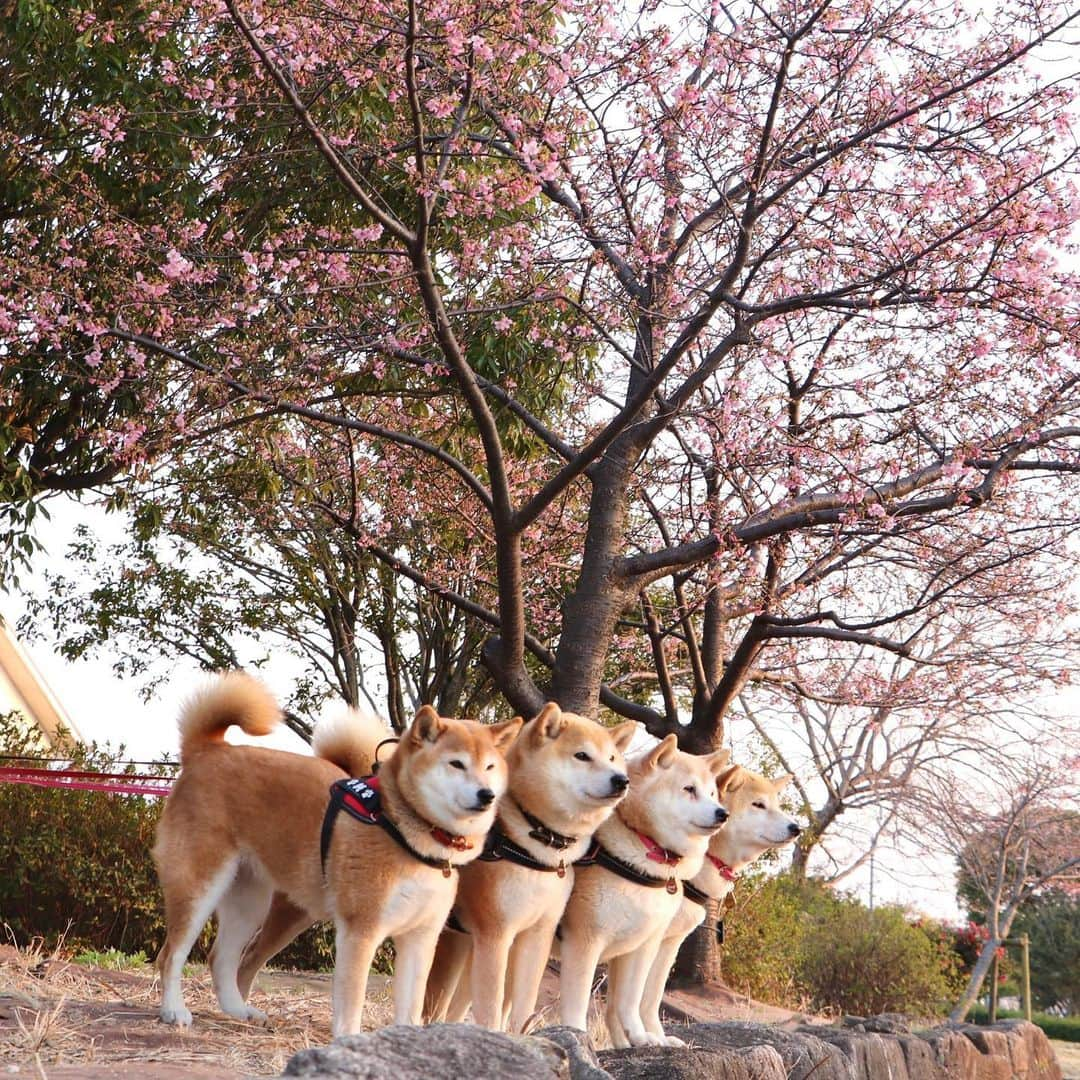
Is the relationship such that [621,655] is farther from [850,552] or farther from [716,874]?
[716,874]

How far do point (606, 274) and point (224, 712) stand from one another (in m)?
4.59

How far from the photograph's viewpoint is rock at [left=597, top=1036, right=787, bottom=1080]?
417 cm

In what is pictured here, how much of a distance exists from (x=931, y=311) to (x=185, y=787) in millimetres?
5098

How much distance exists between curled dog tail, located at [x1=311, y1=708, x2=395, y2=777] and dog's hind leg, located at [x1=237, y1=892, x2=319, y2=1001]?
25.8 inches

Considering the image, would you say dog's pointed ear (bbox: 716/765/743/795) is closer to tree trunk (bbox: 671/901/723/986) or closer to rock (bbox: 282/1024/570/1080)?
rock (bbox: 282/1024/570/1080)

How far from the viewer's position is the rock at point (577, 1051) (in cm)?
351

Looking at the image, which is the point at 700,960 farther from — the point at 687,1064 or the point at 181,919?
the point at 687,1064

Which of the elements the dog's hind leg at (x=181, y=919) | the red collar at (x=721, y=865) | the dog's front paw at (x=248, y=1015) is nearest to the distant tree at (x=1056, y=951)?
the red collar at (x=721, y=865)

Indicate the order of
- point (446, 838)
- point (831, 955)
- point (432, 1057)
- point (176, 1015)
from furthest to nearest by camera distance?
point (831, 955) < point (176, 1015) < point (446, 838) < point (432, 1057)

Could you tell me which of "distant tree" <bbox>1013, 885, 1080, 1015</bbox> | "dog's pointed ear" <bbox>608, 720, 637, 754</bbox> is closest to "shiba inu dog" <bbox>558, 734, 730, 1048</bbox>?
"dog's pointed ear" <bbox>608, 720, 637, 754</bbox>

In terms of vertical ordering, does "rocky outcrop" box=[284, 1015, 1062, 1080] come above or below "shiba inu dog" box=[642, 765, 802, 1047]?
below

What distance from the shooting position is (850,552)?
9.66m

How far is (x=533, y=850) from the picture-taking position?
4.75 meters

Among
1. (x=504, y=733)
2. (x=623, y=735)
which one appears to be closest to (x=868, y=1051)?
(x=623, y=735)
